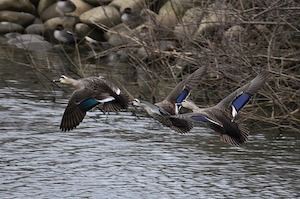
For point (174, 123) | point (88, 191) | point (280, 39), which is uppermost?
point (280, 39)

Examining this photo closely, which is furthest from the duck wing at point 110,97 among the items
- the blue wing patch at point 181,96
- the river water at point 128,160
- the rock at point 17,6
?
the rock at point 17,6

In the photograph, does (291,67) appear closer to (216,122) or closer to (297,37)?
(297,37)

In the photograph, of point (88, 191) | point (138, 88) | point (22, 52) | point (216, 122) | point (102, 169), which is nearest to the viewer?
point (216, 122)

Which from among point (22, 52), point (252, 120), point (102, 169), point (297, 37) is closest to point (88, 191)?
point (102, 169)

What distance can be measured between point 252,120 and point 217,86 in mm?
861

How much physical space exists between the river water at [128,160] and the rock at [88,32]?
292 inches

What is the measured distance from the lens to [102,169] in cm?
1338

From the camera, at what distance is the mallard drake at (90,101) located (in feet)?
36.5

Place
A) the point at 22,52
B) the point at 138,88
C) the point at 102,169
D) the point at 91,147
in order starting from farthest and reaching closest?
the point at 22,52 → the point at 138,88 → the point at 91,147 → the point at 102,169

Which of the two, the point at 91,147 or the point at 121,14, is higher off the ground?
the point at 121,14

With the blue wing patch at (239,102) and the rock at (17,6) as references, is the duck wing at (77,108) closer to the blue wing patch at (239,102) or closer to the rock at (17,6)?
the blue wing patch at (239,102)

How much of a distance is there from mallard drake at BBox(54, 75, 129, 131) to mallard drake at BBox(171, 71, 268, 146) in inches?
34.7

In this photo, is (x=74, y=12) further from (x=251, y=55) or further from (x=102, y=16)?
(x=251, y=55)

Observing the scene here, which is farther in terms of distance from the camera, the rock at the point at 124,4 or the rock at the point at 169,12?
the rock at the point at 124,4
